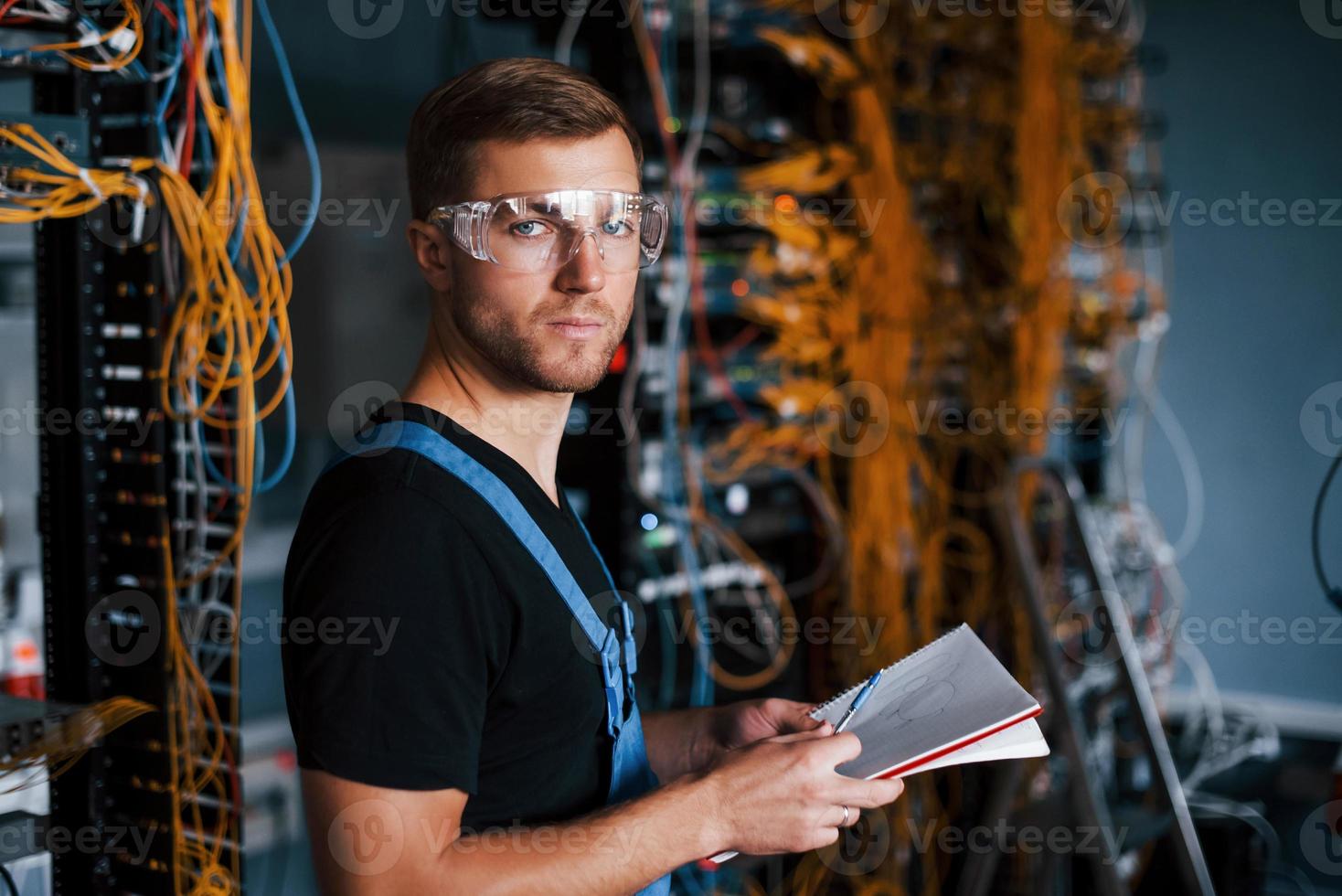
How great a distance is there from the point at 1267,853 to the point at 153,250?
3418 millimetres

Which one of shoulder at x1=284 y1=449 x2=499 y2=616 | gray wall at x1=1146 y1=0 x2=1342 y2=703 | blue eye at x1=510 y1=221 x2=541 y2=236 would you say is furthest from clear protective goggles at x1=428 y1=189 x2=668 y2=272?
gray wall at x1=1146 y1=0 x2=1342 y2=703

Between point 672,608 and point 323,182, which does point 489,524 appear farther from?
point 672,608

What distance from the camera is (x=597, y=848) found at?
115cm

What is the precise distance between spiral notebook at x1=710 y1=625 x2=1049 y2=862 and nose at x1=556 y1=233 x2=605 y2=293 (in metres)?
0.52

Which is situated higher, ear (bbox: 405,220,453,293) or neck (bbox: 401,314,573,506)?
ear (bbox: 405,220,453,293)

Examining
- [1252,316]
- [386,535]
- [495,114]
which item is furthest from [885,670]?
[1252,316]

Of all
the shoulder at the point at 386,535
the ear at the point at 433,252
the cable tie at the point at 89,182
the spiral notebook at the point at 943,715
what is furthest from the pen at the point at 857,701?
the cable tie at the point at 89,182

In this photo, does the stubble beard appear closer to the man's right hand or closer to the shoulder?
the shoulder

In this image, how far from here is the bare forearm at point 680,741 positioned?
1.55 metres

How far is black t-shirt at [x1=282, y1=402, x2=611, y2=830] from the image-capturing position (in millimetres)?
1052

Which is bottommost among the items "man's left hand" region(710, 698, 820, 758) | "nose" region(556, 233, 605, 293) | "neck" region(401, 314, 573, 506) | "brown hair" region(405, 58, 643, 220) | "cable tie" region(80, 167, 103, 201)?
"man's left hand" region(710, 698, 820, 758)

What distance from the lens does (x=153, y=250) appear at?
1.64m

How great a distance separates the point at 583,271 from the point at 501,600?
34 centimetres

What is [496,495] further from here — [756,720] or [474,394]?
[756,720]
